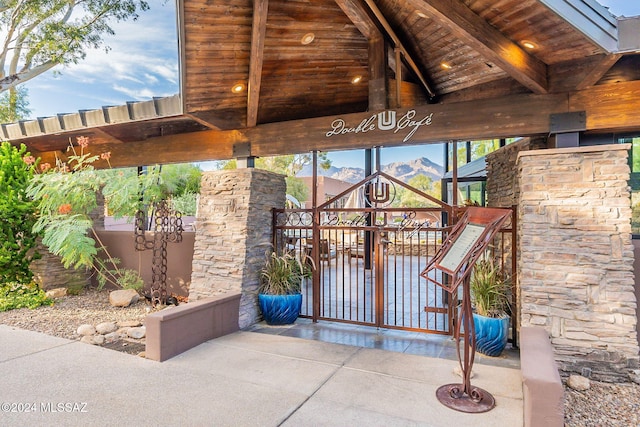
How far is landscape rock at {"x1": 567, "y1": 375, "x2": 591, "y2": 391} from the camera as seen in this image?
3.20m

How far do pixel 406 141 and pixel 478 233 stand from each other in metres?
2.07

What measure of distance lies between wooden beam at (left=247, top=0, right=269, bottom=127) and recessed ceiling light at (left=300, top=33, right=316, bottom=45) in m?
0.59

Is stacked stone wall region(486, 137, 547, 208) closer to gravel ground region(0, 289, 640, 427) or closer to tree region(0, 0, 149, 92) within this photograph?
gravel ground region(0, 289, 640, 427)

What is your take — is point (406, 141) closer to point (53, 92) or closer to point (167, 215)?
point (167, 215)

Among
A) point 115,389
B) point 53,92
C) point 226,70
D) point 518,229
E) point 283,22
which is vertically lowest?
point 115,389

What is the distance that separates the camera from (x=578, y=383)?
3227 mm

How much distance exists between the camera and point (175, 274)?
6375mm

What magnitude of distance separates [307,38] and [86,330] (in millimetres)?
4617

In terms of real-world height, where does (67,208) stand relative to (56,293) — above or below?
above

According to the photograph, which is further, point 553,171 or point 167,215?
point 167,215

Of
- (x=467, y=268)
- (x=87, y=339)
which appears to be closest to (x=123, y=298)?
(x=87, y=339)

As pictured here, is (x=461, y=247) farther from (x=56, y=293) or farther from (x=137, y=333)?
(x=56, y=293)

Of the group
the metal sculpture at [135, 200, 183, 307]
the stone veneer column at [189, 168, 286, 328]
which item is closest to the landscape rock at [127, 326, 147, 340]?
the stone veneer column at [189, 168, 286, 328]

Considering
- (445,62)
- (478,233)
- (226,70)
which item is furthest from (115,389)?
(445,62)
